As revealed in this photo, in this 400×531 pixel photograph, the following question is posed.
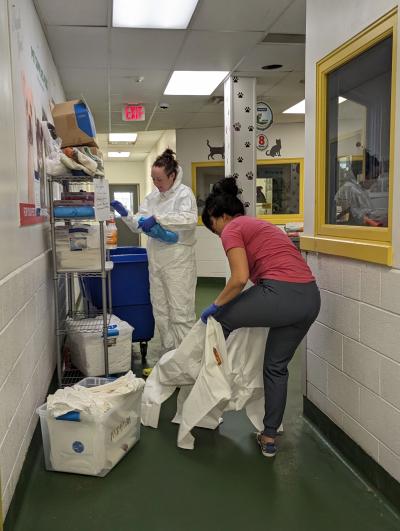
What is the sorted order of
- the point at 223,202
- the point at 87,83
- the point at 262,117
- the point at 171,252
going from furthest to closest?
the point at 262,117
the point at 87,83
the point at 171,252
the point at 223,202

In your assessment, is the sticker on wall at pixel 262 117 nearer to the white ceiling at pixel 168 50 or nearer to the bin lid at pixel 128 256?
the white ceiling at pixel 168 50

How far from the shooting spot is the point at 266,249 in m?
2.25

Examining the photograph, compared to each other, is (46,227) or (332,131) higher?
(332,131)

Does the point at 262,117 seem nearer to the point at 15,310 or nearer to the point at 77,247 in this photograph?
the point at 77,247

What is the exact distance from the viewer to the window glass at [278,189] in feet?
24.5

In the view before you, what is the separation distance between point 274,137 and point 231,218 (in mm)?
5604

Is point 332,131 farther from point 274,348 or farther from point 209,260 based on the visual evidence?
point 209,260

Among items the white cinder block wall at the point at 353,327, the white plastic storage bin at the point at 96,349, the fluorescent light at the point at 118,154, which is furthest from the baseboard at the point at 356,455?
the fluorescent light at the point at 118,154

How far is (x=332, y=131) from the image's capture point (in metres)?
2.46

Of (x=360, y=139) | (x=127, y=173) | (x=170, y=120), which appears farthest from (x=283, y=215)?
(x=127, y=173)

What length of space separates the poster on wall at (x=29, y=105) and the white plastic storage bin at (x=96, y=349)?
2.75 ft

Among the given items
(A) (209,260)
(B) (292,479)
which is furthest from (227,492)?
(A) (209,260)

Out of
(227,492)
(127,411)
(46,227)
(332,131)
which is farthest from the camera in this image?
(46,227)

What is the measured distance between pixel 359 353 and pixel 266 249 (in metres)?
0.63
